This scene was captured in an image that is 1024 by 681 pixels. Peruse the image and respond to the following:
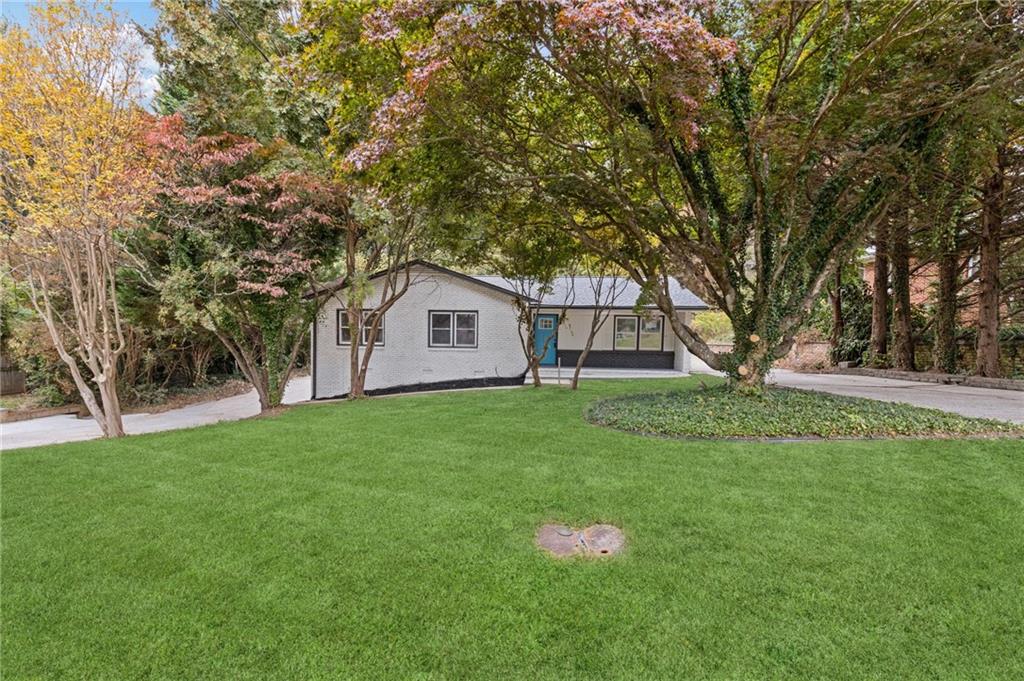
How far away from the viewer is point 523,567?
10.3 ft

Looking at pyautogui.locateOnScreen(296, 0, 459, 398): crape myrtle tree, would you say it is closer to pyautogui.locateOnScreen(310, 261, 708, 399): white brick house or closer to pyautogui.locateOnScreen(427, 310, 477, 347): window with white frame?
pyautogui.locateOnScreen(310, 261, 708, 399): white brick house

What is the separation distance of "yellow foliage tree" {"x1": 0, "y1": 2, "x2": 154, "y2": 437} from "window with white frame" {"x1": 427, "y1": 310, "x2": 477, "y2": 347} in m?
7.96

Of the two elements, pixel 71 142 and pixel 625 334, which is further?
pixel 625 334

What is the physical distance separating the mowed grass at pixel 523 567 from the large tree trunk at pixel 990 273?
850 cm

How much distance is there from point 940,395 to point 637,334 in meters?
9.74

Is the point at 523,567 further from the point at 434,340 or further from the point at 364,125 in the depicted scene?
the point at 434,340

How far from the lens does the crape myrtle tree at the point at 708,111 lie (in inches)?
212

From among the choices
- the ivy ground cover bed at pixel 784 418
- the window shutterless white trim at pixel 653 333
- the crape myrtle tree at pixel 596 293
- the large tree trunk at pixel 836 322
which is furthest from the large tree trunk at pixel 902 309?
the ivy ground cover bed at pixel 784 418

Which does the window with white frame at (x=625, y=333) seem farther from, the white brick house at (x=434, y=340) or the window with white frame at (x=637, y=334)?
the white brick house at (x=434, y=340)

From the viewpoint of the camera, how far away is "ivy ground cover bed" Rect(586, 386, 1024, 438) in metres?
6.05

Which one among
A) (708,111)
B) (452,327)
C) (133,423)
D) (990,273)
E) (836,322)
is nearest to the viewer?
(708,111)

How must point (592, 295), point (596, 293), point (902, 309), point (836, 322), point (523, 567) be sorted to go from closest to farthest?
point (523, 567) → point (596, 293) → point (902, 309) → point (836, 322) → point (592, 295)

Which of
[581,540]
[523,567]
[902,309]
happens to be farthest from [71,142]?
[902,309]

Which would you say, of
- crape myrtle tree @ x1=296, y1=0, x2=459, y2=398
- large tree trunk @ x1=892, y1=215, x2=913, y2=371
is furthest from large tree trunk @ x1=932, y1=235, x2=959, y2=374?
crape myrtle tree @ x1=296, y1=0, x2=459, y2=398
